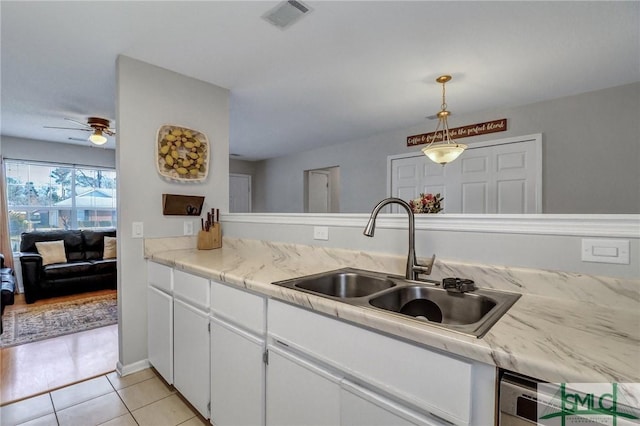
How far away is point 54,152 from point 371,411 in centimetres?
652

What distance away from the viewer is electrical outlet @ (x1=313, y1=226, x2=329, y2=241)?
1.88 m

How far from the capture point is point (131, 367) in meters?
2.28

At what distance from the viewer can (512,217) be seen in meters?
1.24

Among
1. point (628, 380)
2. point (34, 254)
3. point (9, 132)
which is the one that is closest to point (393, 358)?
point (628, 380)

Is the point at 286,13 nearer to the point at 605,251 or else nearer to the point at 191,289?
the point at 191,289

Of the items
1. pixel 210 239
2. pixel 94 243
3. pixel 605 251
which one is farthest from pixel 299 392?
pixel 94 243

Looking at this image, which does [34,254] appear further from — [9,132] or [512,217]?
[512,217]

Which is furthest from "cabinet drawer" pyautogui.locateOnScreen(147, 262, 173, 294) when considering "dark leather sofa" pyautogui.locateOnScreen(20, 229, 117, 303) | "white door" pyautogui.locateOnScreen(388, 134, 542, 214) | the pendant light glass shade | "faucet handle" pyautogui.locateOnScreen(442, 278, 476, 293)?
"white door" pyautogui.locateOnScreen(388, 134, 542, 214)

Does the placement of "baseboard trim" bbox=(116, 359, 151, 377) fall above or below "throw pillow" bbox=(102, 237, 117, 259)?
below

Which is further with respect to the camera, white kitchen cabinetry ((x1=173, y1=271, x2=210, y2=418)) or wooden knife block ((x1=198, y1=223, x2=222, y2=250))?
wooden knife block ((x1=198, y1=223, x2=222, y2=250))

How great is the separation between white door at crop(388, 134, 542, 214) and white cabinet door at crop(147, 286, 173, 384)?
338 centimetres

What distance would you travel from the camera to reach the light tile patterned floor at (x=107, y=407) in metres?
1.76

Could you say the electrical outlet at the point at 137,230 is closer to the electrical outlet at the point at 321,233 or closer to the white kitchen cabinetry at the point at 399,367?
the electrical outlet at the point at 321,233

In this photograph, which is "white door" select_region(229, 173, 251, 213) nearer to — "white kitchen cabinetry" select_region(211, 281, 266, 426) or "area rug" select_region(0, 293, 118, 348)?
"area rug" select_region(0, 293, 118, 348)
